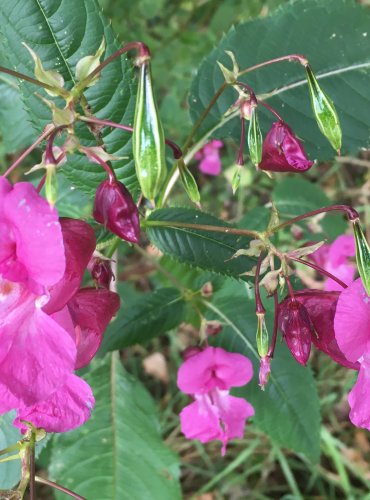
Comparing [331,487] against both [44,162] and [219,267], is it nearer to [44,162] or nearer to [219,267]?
[219,267]

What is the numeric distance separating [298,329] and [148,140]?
0.35 meters

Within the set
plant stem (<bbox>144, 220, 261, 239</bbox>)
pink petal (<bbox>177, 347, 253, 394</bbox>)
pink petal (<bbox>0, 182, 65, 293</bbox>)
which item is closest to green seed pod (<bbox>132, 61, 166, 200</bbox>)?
pink petal (<bbox>0, 182, 65, 293</bbox>)

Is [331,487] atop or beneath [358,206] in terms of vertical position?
beneath

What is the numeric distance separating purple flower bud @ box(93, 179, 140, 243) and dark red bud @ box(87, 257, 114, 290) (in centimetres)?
18

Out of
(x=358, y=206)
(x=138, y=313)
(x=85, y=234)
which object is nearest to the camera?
(x=85, y=234)

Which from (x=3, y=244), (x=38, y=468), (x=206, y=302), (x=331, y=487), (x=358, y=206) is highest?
(x=3, y=244)

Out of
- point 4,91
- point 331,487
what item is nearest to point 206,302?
point 4,91

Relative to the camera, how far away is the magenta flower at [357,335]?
2.77 ft

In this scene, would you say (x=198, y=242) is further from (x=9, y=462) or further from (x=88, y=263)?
(x=9, y=462)

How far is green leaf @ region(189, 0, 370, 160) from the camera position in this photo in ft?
4.41

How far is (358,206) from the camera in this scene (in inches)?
102

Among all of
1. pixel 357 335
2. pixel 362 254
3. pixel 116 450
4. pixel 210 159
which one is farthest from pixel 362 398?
pixel 210 159

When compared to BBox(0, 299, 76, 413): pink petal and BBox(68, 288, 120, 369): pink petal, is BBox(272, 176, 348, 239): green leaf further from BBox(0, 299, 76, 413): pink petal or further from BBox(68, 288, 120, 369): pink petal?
BBox(0, 299, 76, 413): pink petal

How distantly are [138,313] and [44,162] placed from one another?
2.31 ft
